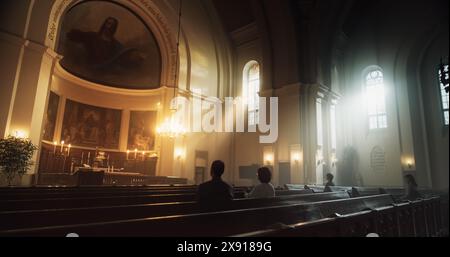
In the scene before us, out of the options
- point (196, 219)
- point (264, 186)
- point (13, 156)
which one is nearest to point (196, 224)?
point (196, 219)

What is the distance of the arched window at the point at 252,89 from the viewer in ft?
49.0

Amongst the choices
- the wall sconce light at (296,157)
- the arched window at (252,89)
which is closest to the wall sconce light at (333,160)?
the wall sconce light at (296,157)

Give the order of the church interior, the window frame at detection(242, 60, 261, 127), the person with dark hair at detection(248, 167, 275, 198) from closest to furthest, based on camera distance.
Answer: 1. the person with dark hair at detection(248, 167, 275, 198)
2. the church interior
3. the window frame at detection(242, 60, 261, 127)

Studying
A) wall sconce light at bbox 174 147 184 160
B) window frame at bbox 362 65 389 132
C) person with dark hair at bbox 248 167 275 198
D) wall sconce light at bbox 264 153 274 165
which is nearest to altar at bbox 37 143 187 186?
wall sconce light at bbox 174 147 184 160

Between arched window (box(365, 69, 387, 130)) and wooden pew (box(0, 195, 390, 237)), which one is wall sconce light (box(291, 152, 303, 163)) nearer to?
arched window (box(365, 69, 387, 130))

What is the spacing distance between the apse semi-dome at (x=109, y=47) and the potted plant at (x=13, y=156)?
5.61m

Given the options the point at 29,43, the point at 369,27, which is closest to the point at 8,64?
the point at 29,43

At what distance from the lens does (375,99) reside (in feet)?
49.2

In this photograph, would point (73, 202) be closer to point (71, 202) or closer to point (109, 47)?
point (71, 202)

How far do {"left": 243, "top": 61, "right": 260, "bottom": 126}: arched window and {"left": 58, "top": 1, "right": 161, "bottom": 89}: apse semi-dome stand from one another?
478cm

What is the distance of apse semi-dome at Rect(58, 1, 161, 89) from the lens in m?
12.3

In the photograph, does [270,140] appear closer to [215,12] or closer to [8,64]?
[215,12]

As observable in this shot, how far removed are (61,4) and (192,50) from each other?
236 inches

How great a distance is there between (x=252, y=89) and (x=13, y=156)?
11166mm
